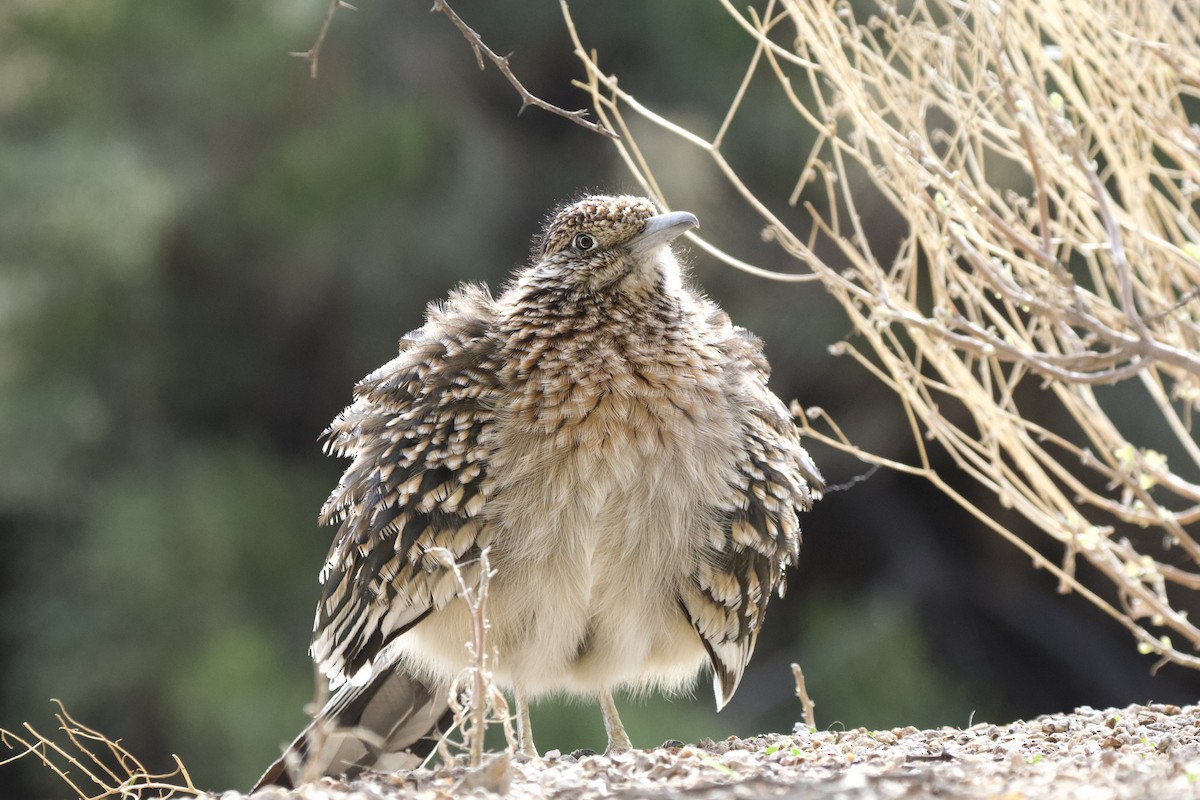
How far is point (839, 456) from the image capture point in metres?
7.70

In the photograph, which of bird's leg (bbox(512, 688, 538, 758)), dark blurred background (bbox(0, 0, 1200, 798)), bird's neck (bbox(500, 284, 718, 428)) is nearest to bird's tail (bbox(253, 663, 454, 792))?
bird's leg (bbox(512, 688, 538, 758))

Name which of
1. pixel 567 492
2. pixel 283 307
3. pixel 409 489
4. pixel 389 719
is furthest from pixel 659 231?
pixel 283 307

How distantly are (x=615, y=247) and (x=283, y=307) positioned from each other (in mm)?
4862

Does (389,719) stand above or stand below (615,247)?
below

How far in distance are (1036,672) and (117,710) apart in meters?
5.07

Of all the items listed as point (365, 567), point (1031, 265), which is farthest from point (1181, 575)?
point (365, 567)

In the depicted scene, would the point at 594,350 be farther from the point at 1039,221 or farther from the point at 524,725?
the point at 1039,221

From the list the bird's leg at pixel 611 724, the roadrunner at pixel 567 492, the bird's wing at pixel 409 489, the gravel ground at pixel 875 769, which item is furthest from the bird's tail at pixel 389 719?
the gravel ground at pixel 875 769

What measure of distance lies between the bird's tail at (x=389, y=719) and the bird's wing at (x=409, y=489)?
0.37ft

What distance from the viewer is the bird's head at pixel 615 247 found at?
11.3 feet

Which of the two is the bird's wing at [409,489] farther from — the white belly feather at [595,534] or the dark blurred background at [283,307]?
the dark blurred background at [283,307]

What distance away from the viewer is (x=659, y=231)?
3.44 metres

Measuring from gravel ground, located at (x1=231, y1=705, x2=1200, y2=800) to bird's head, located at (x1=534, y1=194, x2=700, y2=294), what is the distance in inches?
42.6

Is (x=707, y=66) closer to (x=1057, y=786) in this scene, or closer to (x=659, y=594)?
(x=659, y=594)
